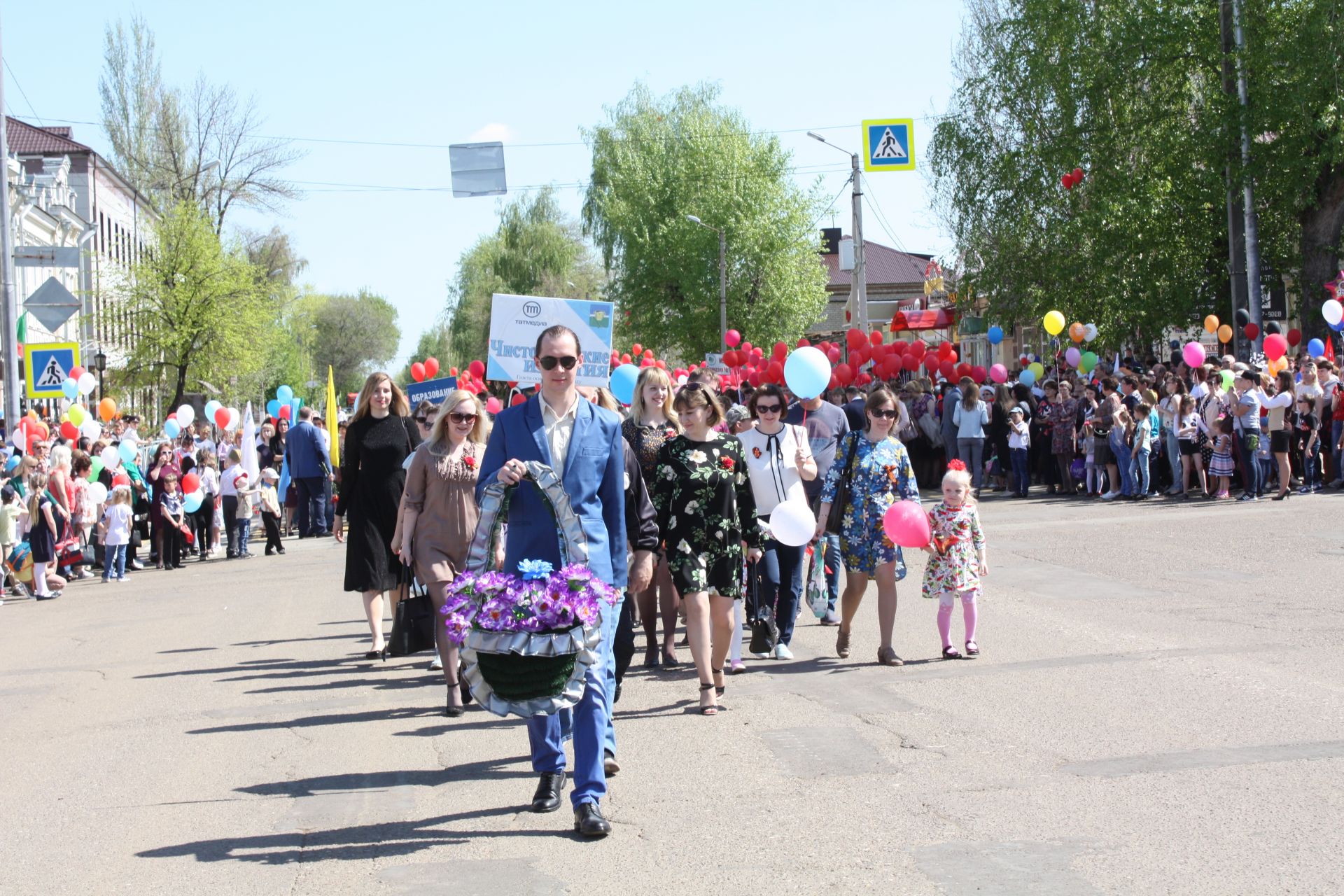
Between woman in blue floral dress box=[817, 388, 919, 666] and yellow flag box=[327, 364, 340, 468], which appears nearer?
woman in blue floral dress box=[817, 388, 919, 666]

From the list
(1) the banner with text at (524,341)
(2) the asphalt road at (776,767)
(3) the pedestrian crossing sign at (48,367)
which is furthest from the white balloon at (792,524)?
(3) the pedestrian crossing sign at (48,367)

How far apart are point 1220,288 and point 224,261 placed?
102ft

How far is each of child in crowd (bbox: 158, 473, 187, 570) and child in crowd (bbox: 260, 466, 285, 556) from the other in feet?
3.72

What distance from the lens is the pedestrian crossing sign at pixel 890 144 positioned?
26391 mm

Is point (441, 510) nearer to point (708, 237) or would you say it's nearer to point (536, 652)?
point (536, 652)

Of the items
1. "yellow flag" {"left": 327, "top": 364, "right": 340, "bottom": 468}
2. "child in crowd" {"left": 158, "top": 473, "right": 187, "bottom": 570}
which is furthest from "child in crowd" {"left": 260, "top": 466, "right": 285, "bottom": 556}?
"child in crowd" {"left": 158, "top": 473, "right": 187, "bottom": 570}

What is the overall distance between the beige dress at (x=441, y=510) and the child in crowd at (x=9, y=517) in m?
10.8

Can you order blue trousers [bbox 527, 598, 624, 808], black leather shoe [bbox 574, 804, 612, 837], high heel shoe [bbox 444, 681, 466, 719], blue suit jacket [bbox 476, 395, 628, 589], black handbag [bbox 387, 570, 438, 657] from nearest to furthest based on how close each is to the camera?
black leather shoe [bbox 574, 804, 612, 837] → blue trousers [bbox 527, 598, 624, 808] → blue suit jacket [bbox 476, 395, 628, 589] → high heel shoe [bbox 444, 681, 466, 719] → black handbag [bbox 387, 570, 438, 657]

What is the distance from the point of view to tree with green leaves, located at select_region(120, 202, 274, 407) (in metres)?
45.0

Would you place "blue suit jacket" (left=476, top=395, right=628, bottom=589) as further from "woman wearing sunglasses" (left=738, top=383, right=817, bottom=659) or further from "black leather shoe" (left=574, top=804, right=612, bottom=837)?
"woman wearing sunglasses" (left=738, top=383, right=817, bottom=659)

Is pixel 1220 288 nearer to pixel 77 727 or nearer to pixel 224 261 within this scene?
pixel 77 727

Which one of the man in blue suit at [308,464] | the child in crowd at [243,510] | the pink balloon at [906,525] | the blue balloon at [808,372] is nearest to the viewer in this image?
the pink balloon at [906,525]

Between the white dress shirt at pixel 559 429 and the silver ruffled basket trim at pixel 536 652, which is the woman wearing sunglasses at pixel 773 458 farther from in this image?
the silver ruffled basket trim at pixel 536 652

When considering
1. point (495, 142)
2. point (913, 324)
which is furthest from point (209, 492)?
point (913, 324)
